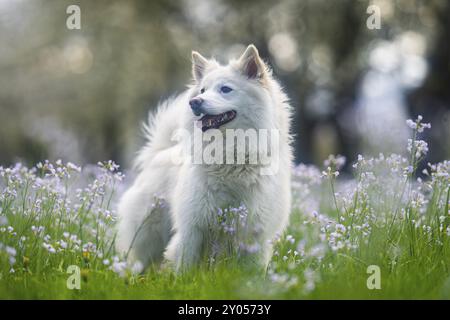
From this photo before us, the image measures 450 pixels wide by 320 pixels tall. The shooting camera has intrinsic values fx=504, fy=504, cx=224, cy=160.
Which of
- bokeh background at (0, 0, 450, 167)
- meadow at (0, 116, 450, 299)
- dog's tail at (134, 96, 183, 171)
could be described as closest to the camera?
meadow at (0, 116, 450, 299)

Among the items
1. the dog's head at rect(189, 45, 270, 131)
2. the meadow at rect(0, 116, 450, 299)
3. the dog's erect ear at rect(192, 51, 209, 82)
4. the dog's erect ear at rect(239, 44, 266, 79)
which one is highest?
the dog's erect ear at rect(192, 51, 209, 82)

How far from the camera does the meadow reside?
3051 millimetres

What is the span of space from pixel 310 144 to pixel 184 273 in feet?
41.7

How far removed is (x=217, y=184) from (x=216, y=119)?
56cm

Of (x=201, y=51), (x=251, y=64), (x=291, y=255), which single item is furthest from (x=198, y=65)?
(x=201, y=51)

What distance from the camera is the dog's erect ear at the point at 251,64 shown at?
171 inches

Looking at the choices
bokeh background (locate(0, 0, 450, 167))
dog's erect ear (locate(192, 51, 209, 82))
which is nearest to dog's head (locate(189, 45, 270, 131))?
dog's erect ear (locate(192, 51, 209, 82))

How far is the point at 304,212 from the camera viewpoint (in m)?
5.86

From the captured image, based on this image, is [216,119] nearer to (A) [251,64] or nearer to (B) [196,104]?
(B) [196,104]

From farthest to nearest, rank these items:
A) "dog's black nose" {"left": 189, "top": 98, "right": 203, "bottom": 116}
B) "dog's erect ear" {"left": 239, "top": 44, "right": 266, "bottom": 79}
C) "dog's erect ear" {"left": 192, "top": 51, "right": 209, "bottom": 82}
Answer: "dog's erect ear" {"left": 192, "top": 51, "right": 209, "bottom": 82}
"dog's erect ear" {"left": 239, "top": 44, "right": 266, "bottom": 79}
"dog's black nose" {"left": 189, "top": 98, "right": 203, "bottom": 116}

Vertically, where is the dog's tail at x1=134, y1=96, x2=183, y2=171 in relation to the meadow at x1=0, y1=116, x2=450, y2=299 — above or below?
above

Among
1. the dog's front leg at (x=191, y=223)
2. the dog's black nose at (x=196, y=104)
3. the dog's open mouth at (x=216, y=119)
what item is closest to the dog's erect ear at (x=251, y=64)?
the dog's open mouth at (x=216, y=119)

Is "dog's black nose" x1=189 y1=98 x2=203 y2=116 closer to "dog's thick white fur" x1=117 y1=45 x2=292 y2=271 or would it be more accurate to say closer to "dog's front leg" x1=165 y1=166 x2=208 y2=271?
"dog's thick white fur" x1=117 y1=45 x2=292 y2=271
